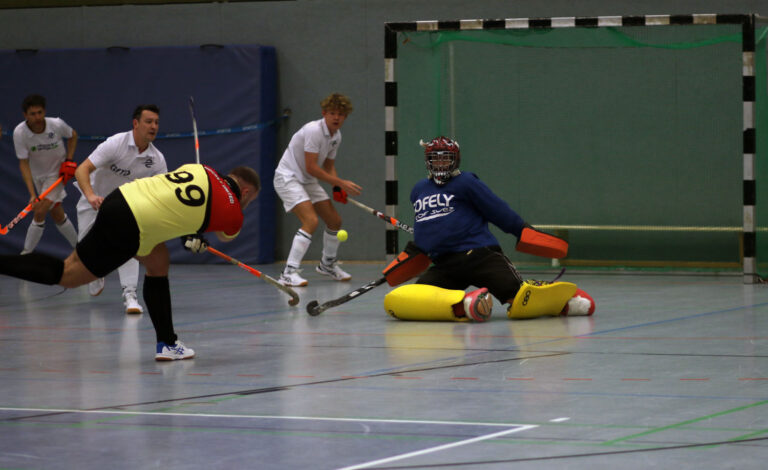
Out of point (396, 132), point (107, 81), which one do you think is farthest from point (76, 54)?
point (396, 132)

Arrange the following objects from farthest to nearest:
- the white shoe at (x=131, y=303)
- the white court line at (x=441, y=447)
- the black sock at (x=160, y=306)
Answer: the white shoe at (x=131, y=303), the black sock at (x=160, y=306), the white court line at (x=441, y=447)

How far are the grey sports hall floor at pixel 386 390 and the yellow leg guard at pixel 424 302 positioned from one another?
0.50ft

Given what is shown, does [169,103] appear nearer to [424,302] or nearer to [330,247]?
[330,247]

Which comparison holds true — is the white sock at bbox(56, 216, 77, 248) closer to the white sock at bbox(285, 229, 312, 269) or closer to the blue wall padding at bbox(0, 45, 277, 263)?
the blue wall padding at bbox(0, 45, 277, 263)

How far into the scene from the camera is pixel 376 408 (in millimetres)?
5305

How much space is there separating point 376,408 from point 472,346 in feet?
6.79

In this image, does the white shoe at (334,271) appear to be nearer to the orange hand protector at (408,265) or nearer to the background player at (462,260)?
the orange hand protector at (408,265)

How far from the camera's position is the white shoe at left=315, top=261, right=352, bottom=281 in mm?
12328

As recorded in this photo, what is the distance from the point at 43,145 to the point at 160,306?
6.77m

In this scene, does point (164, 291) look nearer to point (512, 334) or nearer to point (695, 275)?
point (512, 334)

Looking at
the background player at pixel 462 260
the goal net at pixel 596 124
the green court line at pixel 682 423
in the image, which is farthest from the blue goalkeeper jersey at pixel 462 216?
the goal net at pixel 596 124

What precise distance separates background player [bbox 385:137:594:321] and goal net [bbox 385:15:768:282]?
3.87 m

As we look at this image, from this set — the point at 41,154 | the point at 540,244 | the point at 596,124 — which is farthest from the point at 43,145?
the point at 540,244

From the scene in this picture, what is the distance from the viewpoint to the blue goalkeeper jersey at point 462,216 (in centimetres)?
884
